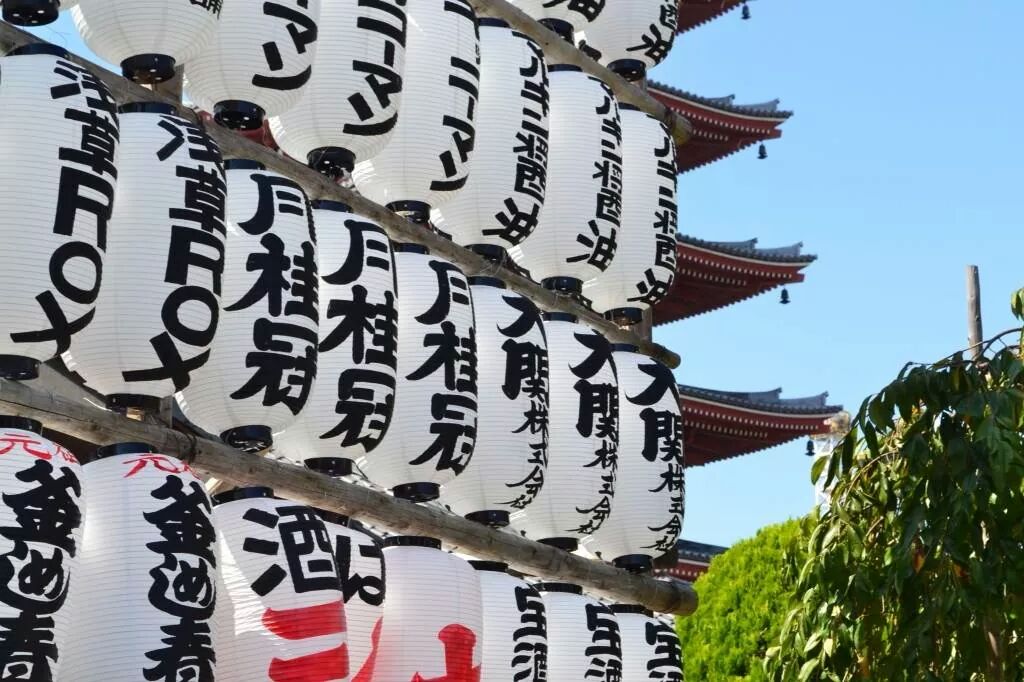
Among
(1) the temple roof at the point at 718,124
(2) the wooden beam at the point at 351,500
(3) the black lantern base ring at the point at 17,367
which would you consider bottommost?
(2) the wooden beam at the point at 351,500

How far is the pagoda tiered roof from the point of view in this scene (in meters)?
17.1

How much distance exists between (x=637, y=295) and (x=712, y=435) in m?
10.8

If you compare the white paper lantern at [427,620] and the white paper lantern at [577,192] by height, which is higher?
the white paper lantern at [577,192]

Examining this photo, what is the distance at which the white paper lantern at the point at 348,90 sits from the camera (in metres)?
5.29

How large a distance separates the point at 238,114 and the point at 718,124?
14315mm

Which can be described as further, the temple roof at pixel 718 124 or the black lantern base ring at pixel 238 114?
the temple roof at pixel 718 124

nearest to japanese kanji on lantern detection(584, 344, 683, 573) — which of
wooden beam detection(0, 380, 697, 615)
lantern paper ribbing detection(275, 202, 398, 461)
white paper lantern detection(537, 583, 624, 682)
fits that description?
wooden beam detection(0, 380, 697, 615)

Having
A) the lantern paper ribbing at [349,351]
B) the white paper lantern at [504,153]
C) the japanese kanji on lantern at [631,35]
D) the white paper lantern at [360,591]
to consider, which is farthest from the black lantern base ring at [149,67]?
the japanese kanji on lantern at [631,35]

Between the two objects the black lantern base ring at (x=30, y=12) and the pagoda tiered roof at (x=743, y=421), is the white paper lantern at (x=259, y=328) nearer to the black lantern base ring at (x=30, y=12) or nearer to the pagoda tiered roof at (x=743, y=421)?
the black lantern base ring at (x=30, y=12)

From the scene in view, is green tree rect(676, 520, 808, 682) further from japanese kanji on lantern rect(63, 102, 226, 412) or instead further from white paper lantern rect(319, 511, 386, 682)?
japanese kanji on lantern rect(63, 102, 226, 412)

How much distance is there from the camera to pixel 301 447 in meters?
5.13

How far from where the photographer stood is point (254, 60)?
16.2 feet

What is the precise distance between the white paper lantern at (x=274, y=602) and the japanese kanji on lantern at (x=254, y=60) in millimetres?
1344

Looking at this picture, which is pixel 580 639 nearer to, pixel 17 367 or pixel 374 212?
pixel 374 212
